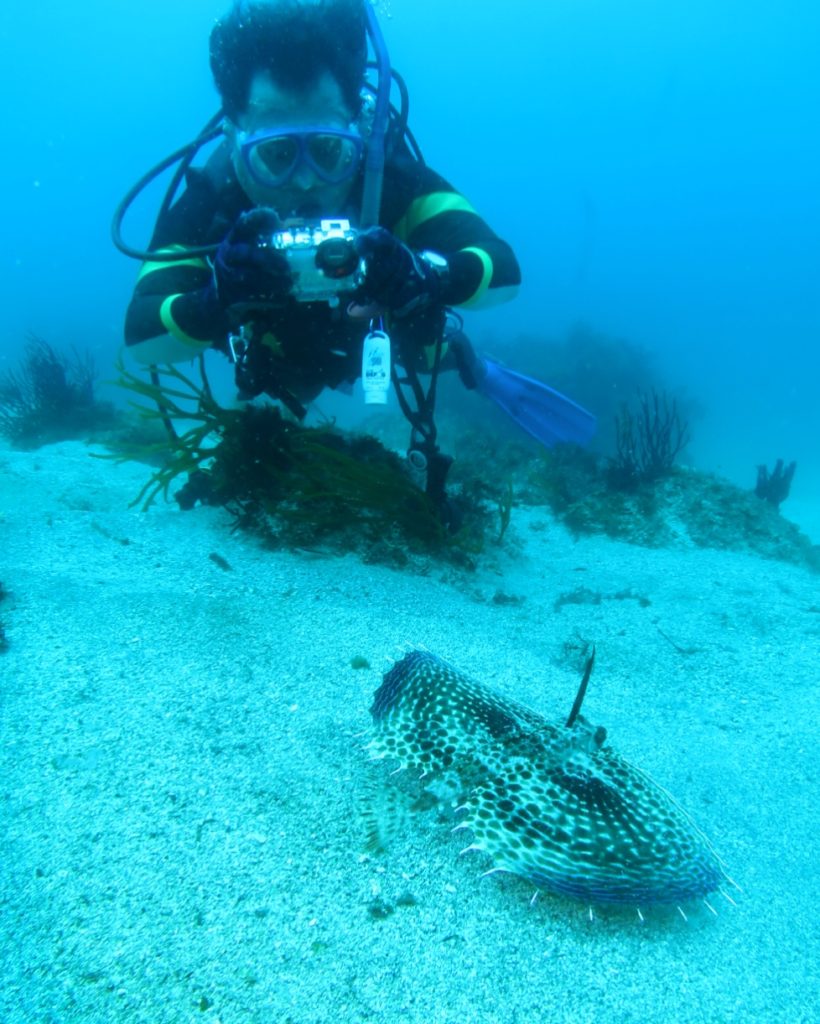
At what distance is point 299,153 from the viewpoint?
4391mm

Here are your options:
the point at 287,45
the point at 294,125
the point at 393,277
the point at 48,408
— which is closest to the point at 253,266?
the point at 393,277

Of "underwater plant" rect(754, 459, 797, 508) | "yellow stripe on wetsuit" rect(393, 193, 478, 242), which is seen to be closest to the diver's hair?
"yellow stripe on wetsuit" rect(393, 193, 478, 242)

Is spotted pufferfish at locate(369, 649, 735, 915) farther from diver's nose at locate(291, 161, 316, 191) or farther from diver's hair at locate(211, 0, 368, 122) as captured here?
diver's hair at locate(211, 0, 368, 122)

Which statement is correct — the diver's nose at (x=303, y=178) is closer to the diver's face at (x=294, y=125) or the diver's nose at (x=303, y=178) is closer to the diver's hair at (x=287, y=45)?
the diver's face at (x=294, y=125)

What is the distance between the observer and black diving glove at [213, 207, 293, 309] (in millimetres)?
3607

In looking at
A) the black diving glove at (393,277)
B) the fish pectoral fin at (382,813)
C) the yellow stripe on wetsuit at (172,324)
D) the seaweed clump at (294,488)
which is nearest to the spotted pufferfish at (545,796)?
the fish pectoral fin at (382,813)

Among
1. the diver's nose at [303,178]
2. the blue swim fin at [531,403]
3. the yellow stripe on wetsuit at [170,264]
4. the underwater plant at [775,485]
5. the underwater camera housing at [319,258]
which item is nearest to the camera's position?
the underwater camera housing at [319,258]

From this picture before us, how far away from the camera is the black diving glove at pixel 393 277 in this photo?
3600 mm

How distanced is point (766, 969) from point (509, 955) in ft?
2.78

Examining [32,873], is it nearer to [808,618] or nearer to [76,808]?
[76,808]

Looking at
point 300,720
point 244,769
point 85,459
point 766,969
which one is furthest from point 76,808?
point 85,459

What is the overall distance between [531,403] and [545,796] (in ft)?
17.6

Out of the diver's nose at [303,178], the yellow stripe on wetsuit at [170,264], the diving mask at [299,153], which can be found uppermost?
the diving mask at [299,153]

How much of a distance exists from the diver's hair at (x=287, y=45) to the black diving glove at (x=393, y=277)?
5.87 feet
